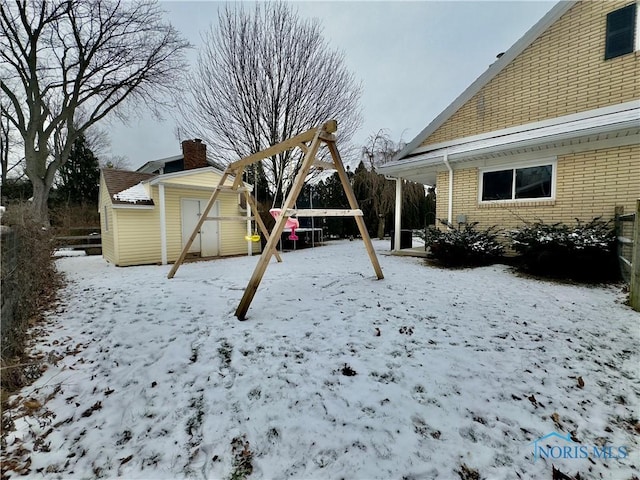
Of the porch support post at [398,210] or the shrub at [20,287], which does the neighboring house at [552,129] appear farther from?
the shrub at [20,287]

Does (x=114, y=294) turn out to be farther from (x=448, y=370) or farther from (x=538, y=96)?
(x=538, y=96)

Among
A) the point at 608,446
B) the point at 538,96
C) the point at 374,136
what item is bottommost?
the point at 608,446

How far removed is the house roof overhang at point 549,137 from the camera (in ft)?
18.5

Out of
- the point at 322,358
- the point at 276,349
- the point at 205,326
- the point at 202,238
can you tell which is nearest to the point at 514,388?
the point at 322,358

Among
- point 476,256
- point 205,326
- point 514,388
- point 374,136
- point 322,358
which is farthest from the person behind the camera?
point 374,136

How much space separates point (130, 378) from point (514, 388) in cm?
331

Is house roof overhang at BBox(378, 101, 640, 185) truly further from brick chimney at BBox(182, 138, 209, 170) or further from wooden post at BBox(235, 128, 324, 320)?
brick chimney at BBox(182, 138, 209, 170)

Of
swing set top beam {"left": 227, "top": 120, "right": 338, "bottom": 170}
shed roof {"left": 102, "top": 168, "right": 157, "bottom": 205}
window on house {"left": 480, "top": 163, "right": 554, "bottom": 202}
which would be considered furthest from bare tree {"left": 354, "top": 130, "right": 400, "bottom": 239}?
swing set top beam {"left": 227, "top": 120, "right": 338, "bottom": 170}

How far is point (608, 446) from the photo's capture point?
5.57 feet

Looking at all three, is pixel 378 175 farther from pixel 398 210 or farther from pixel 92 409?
pixel 92 409

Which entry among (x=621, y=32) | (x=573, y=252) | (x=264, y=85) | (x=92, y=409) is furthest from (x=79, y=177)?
(x=621, y=32)

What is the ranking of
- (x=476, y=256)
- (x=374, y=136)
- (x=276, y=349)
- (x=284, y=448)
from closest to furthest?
(x=284, y=448)
(x=276, y=349)
(x=476, y=256)
(x=374, y=136)

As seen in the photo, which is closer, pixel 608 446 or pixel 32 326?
pixel 608 446

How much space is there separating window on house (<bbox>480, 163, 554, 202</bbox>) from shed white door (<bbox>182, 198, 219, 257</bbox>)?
9.43 meters
